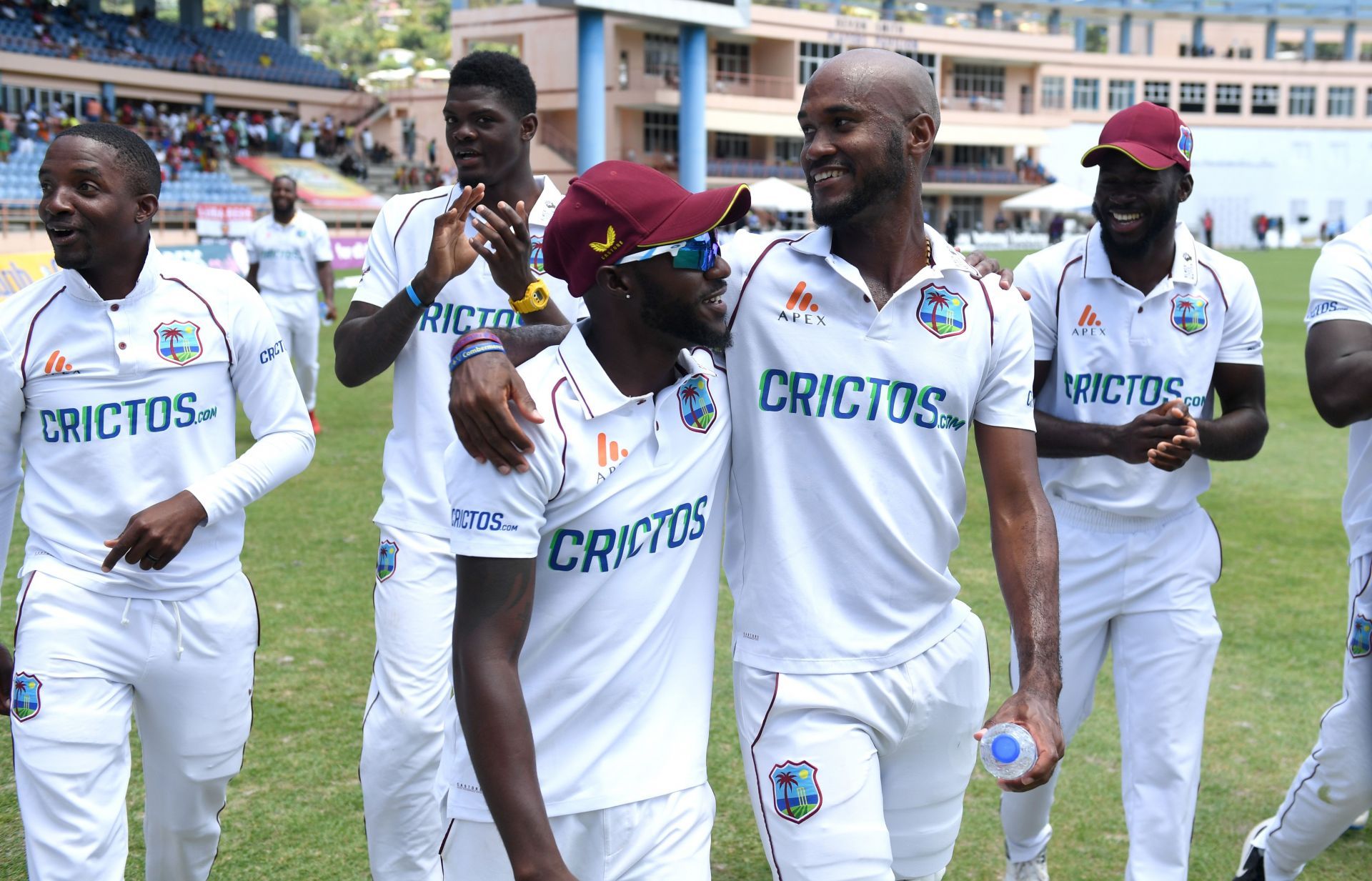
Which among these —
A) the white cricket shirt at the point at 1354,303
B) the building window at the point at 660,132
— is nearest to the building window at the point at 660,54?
the building window at the point at 660,132

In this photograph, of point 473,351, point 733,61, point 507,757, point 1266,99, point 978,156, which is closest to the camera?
point 507,757

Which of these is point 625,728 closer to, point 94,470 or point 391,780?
point 391,780

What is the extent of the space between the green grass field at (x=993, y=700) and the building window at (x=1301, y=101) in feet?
273

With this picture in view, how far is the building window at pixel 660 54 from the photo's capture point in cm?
6606

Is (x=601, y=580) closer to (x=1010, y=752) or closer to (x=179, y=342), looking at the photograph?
(x=1010, y=752)

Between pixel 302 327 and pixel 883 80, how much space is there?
37.9ft

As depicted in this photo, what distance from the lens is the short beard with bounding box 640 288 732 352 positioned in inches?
116

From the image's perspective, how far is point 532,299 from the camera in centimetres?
391

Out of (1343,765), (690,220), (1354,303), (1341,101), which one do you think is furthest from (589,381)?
(1341,101)

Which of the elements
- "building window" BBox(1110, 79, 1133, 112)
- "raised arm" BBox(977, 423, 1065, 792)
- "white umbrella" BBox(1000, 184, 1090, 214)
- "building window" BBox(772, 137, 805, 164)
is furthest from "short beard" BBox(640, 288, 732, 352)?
"building window" BBox(1110, 79, 1133, 112)

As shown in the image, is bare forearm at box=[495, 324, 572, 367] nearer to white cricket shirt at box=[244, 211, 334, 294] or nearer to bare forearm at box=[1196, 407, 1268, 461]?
bare forearm at box=[1196, 407, 1268, 461]

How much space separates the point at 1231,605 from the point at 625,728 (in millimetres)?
→ 6528

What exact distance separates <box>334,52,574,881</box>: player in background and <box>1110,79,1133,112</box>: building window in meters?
83.7

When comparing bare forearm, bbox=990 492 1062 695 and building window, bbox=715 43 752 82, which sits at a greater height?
building window, bbox=715 43 752 82
